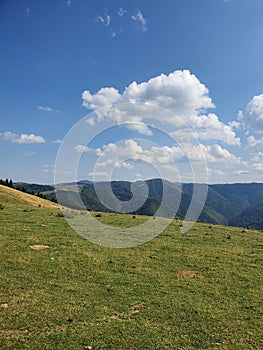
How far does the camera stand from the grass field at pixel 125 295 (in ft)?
29.7

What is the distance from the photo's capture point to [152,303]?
11.5 meters

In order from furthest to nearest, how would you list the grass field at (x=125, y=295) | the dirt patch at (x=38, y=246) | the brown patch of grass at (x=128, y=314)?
the dirt patch at (x=38, y=246) < the brown patch of grass at (x=128, y=314) < the grass field at (x=125, y=295)

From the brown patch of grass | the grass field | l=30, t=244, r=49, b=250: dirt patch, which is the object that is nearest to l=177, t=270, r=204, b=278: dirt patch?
the grass field

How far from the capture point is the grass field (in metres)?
9.04

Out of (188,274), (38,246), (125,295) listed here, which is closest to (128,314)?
(125,295)

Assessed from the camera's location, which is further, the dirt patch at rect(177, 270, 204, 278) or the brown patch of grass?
the dirt patch at rect(177, 270, 204, 278)

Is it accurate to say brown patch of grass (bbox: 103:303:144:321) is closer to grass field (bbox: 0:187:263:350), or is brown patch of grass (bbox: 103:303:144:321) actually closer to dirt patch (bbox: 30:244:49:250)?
grass field (bbox: 0:187:263:350)

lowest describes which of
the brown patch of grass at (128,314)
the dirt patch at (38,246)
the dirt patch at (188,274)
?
the brown patch of grass at (128,314)

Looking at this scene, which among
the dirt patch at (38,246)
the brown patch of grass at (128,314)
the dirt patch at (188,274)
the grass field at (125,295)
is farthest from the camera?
the dirt patch at (38,246)

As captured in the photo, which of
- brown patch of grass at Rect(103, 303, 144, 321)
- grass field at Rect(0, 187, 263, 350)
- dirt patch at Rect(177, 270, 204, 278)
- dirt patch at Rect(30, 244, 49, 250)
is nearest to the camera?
grass field at Rect(0, 187, 263, 350)

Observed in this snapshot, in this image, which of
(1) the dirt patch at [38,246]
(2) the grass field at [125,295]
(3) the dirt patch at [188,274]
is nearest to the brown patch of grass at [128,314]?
(2) the grass field at [125,295]

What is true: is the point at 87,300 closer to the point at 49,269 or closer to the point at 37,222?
the point at 49,269

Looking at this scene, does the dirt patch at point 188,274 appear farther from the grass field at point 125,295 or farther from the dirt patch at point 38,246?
the dirt patch at point 38,246

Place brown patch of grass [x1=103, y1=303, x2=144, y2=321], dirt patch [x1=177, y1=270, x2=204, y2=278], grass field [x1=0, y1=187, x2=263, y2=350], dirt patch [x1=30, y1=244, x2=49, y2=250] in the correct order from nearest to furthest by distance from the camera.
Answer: grass field [x1=0, y1=187, x2=263, y2=350], brown patch of grass [x1=103, y1=303, x2=144, y2=321], dirt patch [x1=177, y1=270, x2=204, y2=278], dirt patch [x1=30, y1=244, x2=49, y2=250]
